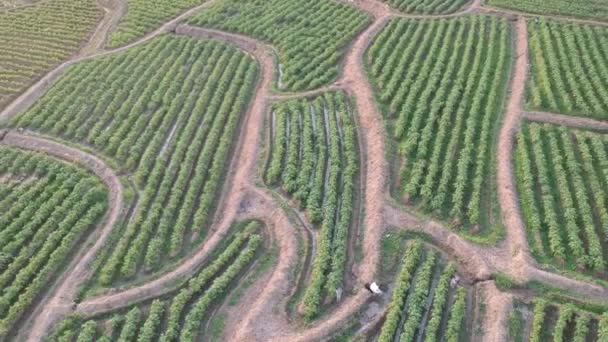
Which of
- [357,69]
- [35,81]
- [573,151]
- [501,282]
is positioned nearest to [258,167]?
[357,69]

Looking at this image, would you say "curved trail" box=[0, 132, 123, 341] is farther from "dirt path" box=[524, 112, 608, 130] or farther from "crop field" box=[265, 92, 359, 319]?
"dirt path" box=[524, 112, 608, 130]

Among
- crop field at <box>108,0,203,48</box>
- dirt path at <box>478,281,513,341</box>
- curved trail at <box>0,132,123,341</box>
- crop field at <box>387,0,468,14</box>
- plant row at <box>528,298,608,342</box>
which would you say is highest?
crop field at <box>108,0,203,48</box>

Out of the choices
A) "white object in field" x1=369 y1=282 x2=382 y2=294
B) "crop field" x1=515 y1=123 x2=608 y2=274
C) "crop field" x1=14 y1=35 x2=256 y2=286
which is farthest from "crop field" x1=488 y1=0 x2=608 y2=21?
"white object in field" x1=369 y1=282 x2=382 y2=294

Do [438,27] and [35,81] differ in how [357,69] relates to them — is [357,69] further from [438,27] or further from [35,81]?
[35,81]

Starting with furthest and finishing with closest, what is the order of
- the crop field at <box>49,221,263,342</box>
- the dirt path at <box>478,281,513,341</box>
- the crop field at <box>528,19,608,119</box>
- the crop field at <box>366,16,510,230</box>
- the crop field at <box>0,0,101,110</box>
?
the crop field at <box>0,0,101,110</box> < the crop field at <box>528,19,608,119</box> < the crop field at <box>366,16,510,230</box> < the crop field at <box>49,221,263,342</box> < the dirt path at <box>478,281,513,341</box>

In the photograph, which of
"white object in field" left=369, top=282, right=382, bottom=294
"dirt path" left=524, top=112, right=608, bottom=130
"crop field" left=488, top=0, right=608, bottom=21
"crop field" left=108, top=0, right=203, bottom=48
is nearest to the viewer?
"white object in field" left=369, top=282, right=382, bottom=294

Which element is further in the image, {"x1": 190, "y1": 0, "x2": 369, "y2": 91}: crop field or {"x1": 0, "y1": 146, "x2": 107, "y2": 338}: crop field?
{"x1": 190, "y1": 0, "x2": 369, "y2": 91}: crop field

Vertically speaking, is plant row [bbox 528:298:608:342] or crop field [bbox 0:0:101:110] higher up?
crop field [bbox 0:0:101:110]

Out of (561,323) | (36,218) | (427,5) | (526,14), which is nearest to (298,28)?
(427,5)

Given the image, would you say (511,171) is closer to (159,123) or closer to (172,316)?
(172,316)
